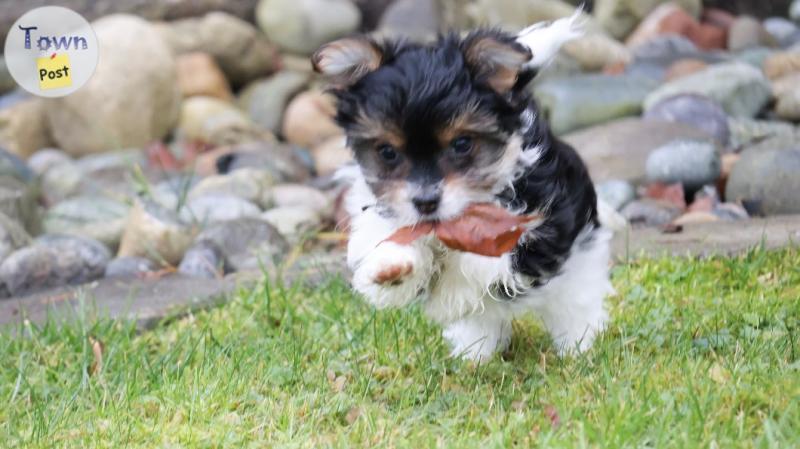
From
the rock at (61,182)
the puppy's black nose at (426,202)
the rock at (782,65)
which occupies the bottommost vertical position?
the rock at (61,182)

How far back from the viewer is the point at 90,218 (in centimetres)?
1005

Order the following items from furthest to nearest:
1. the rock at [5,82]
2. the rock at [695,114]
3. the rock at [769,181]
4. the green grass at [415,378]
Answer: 1. the rock at [5,82]
2. the rock at [695,114]
3. the rock at [769,181]
4. the green grass at [415,378]

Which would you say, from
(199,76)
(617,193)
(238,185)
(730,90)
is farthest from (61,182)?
(730,90)

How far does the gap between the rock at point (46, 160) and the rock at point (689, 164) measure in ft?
22.4

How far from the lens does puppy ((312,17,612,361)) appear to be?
13.6 feet

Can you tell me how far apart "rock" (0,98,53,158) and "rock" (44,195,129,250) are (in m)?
2.59

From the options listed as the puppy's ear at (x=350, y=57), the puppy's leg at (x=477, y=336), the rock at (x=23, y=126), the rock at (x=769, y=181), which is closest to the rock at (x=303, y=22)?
the rock at (x=23, y=126)

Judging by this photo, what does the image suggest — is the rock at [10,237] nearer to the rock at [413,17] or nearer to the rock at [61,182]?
the rock at [61,182]

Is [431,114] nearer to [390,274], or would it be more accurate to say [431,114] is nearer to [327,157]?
[390,274]

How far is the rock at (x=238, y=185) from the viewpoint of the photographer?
10.1 meters

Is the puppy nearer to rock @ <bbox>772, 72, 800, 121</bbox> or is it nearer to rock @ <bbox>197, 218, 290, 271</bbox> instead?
rock @ <bbox>197, 218, 290, 271</bbox>

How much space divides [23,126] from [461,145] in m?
9.98

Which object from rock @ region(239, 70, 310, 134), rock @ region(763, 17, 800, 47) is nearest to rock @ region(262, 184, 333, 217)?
rock @ region(239, 70, 310, 134)

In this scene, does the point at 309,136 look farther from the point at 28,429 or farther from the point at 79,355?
the point at 28,429
